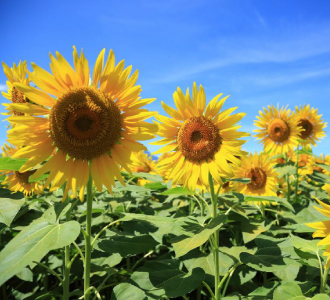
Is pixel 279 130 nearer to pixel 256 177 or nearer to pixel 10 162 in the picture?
pixel 256 177

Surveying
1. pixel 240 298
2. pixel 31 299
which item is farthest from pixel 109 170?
pixel 31 299

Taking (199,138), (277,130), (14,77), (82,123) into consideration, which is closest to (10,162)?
(82,123)

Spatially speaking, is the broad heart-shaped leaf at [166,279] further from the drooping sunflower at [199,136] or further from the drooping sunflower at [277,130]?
the drooping sunflower at [277,130]

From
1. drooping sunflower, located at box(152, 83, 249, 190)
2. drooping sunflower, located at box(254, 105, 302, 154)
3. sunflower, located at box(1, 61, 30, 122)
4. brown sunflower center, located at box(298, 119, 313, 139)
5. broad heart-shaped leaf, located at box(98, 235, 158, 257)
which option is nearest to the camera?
broad heart-shaped leaf, located at box(98, 235, 158, 257)

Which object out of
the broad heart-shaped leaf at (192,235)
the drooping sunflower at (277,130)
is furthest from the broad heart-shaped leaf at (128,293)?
the drooping sunflower at (277,130)

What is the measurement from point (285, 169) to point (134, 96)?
381 centimetres

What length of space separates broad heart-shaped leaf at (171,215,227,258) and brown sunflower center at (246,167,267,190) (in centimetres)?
220

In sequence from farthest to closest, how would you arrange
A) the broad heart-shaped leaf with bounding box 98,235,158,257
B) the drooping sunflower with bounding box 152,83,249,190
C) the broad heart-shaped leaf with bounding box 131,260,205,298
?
the drooping sunflower with bounding box 152,83,249,190 → the broad heart-shaped leaf with bounding box 98,235,158,257 → the broad heart-shaped leaf with bounding box 131,260,205,298

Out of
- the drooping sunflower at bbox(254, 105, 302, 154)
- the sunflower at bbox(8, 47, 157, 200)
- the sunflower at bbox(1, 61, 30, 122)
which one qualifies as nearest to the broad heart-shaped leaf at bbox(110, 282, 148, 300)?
the sunflower at bbox(8, 47, 157, 200)

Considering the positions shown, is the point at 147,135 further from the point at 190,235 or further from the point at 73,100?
the point at 190,235

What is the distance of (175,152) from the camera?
3.18m

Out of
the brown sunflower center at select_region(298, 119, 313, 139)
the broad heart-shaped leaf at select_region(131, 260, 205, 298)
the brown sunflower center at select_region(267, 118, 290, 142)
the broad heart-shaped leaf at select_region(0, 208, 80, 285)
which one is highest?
the brown sunflower center at select_region(298, 119, 313, 139)

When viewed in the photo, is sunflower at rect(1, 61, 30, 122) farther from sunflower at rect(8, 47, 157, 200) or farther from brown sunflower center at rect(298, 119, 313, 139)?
brown sunflower center at rect(298, 119, 313, 139)

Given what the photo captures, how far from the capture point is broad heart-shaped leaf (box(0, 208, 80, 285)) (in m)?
1.78
